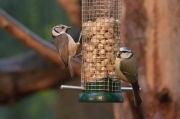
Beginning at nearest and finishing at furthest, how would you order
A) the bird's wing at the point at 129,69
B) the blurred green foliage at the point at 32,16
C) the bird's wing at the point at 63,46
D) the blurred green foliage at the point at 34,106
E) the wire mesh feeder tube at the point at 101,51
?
1. the bird's wing at the point at 129,69
2. the wire mesh feeder tube at the point at 101,51
3. the bird's wing at the point at 63,46
4. the blurred green foliage at the point at 32,16
5. the blurred green foliage at the point at 34,106

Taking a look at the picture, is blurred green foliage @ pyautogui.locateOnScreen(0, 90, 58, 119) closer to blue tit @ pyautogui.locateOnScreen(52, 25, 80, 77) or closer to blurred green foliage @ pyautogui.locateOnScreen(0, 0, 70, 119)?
blurred green foliage @ pyautogui.locateOnScreen(0, 0, 70, 119)

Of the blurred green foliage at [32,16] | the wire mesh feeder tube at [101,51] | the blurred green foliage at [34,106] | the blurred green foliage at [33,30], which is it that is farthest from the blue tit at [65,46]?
the blurred green foliage at [34,106]

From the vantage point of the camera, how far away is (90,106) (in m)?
8.53

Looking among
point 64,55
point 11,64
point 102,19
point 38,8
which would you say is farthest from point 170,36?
point 38,8

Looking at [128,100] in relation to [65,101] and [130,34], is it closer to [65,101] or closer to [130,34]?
[130,34]

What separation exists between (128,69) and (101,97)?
1.02ft

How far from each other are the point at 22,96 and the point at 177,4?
9.48 feet

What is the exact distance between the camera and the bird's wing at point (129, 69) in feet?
13.0

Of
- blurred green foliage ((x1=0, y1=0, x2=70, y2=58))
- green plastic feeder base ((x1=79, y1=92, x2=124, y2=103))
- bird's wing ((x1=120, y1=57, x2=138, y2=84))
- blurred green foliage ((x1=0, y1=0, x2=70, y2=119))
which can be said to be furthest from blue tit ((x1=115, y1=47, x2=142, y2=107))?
blurred green foliage ((x1=0, y1=0, x2=70, y2=58))

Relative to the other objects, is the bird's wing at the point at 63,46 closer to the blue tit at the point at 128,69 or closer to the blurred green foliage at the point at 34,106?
the blue tit at the point at 128,69

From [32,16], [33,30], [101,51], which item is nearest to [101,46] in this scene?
[101,51]

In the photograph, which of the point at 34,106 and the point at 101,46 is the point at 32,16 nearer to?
the point at 34,106

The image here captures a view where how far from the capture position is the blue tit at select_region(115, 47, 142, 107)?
3.98 meters

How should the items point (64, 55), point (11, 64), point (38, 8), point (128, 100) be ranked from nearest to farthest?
point (64, 55) < point (128, 100) < point (11, 64) < point (38, 8)
